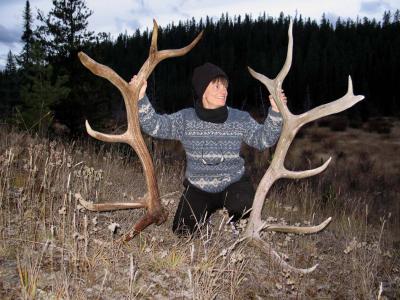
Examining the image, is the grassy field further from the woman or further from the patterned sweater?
the patterned sweater

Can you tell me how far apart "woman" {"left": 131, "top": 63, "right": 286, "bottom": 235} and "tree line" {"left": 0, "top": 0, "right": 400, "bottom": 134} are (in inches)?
117

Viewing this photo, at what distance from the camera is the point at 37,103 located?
14.8 metres

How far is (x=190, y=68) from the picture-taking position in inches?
3039

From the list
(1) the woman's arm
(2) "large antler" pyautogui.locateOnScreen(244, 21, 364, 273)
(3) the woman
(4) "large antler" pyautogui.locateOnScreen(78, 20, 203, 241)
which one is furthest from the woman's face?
(4) "large antler" pyautogui.locateOnScreen(78, 20, 203, 241)

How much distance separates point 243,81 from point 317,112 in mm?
62113

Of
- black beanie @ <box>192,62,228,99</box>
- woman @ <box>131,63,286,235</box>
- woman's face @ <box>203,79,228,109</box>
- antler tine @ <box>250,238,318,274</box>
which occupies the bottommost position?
antler tine @ <box>250,238,318,274</box>

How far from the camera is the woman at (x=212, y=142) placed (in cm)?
365

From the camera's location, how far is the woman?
12.0ft

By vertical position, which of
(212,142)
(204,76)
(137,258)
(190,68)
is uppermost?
(190,68)

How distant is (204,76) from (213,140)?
53cm

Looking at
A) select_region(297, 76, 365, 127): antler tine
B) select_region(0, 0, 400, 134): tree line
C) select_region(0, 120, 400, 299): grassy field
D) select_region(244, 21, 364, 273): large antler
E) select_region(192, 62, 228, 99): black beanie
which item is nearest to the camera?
select_region(0, 120, 400, 299): grassy field

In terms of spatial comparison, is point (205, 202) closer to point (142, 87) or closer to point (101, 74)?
point (142, 87)

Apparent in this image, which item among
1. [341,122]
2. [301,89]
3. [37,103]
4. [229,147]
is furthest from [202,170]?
[301,89]

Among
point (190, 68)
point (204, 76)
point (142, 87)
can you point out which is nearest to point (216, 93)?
point (204, 76)
